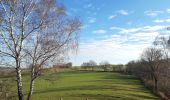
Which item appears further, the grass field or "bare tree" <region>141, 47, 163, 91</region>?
"bare tree" <region>141, 47, 163, 91</region>

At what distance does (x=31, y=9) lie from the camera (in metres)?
21.2

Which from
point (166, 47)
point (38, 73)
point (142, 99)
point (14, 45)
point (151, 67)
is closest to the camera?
point (14, 45)

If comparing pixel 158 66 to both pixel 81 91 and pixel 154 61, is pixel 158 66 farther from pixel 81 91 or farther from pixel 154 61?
pixel 81 91

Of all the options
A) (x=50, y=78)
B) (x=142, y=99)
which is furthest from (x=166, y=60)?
(x=50, y=78)

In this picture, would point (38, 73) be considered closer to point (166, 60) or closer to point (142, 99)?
point (142, 99)

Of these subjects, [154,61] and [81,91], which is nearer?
[81,91]

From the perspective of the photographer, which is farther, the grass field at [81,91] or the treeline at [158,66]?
the treeline at [158,66]

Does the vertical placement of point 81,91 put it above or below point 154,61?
below

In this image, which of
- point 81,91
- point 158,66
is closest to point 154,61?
point 158,66

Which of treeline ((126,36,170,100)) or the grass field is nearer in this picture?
the grass field

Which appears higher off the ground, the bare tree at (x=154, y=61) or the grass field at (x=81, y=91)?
the bare tree at (x=154, y=61)

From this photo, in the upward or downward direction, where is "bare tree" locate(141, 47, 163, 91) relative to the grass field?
upward

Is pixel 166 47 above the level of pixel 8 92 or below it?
above

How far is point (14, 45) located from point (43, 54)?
223 cm
